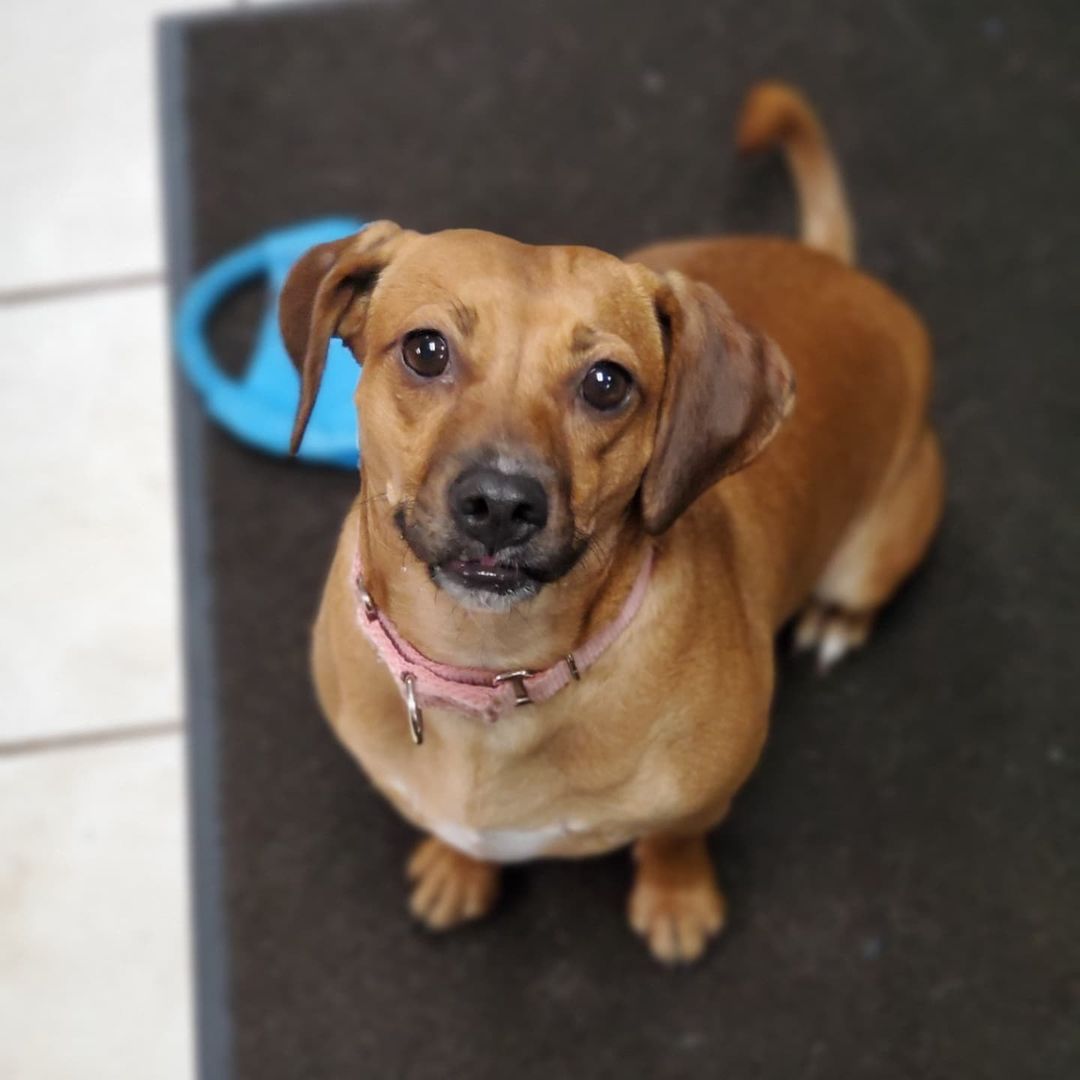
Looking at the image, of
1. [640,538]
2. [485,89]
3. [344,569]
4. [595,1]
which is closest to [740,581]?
[640,538]

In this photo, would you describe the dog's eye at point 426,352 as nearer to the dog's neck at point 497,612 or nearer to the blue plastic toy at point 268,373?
the dog's neck at point 497,612

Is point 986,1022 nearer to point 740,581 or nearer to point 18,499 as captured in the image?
point 740,581

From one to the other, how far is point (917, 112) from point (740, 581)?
156 cm

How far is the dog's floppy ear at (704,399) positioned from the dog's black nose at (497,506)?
0.17 m

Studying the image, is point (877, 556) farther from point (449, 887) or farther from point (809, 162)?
point (449, 887)

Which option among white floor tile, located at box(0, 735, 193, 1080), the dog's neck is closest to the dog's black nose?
the dog's neck

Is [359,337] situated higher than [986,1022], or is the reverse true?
[359,337]

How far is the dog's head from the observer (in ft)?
4.01

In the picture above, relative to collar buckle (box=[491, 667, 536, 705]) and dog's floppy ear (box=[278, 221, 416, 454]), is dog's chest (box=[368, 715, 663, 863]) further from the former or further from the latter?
dog's floppy ear (box=[278, 221, 416, 454])

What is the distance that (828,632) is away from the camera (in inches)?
85.9

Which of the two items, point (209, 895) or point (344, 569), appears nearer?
point (344, 569)

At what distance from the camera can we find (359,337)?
1417 millimetres

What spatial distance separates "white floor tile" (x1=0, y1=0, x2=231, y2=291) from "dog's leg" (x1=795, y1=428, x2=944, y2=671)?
1499 millimetres

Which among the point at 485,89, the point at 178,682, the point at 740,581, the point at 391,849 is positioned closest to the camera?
the point at 740,581
